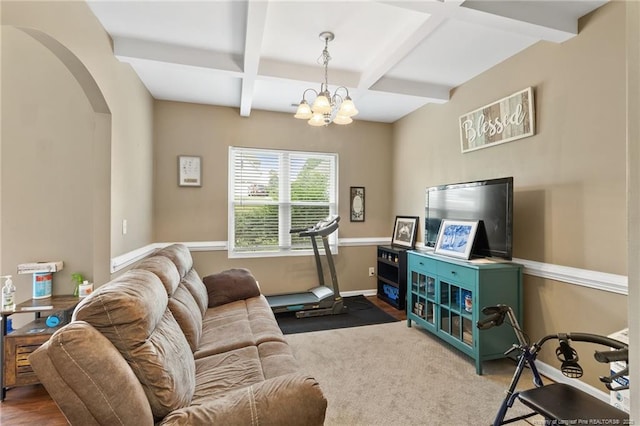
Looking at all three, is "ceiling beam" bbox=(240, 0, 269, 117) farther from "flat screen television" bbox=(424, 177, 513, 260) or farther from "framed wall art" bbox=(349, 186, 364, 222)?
"flat screen television" bbox=(424, 177, 513, 260)

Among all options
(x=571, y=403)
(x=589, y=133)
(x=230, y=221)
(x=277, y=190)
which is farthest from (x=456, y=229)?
(x=230, y=221)

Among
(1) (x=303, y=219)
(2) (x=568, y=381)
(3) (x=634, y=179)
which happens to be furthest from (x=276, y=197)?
(3) (x=634, y=179)

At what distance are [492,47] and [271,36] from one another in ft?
6.54

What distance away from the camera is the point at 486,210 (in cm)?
278

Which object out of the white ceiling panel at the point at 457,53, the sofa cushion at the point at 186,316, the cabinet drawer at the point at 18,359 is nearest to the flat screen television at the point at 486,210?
the white ceiling panel at the point at 457,53

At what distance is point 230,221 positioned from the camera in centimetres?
428

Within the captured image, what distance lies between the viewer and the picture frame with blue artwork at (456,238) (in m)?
2.83

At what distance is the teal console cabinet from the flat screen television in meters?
0.16

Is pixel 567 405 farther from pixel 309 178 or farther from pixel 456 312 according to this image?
pixel 309 178

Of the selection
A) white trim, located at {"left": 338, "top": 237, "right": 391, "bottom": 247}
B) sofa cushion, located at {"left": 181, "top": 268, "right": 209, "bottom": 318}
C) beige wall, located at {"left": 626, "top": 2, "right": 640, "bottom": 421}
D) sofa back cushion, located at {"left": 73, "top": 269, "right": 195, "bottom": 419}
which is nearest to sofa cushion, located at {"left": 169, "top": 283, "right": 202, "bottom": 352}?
sofa cushion, located at {"left": 181, "top": 268, "right": 209, "bottom": 318}

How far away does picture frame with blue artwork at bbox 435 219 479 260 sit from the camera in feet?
9.28

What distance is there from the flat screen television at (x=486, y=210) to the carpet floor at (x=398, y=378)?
102 cm

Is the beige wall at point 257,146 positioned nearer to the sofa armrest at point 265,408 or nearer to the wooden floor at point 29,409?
the wooden floor at point 29,409

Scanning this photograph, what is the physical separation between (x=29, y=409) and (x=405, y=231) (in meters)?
4.17
